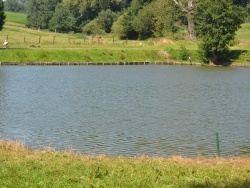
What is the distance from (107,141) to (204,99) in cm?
1705

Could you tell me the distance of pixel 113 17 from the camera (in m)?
125

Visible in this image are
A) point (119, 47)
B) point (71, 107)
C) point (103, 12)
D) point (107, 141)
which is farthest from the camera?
point (103, 12)

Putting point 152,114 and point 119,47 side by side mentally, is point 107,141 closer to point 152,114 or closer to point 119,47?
point 152,114

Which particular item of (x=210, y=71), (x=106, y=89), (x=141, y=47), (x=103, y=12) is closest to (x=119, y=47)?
(x=141, y=47)

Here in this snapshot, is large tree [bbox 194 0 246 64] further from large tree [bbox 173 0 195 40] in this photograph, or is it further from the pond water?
large tree [bbox 173 0 195 40]

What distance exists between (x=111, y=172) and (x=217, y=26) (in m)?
59.3

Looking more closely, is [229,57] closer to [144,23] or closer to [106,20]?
[144,23]

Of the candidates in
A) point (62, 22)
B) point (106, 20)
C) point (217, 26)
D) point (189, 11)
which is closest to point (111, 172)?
point (217, 26)

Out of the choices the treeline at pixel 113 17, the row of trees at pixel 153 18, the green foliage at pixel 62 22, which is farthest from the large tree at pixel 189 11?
the green foliage at pixel 62 22

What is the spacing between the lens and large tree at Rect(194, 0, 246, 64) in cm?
6912

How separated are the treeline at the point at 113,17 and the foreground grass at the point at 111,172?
78.3m

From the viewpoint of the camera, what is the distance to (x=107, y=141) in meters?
21.9

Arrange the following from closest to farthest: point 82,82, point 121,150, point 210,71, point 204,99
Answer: point 121,150, point 204,99, point 82,82, point 210,71

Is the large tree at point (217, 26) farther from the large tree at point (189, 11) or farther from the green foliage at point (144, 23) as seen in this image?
the green foliage at point (144, 23)
